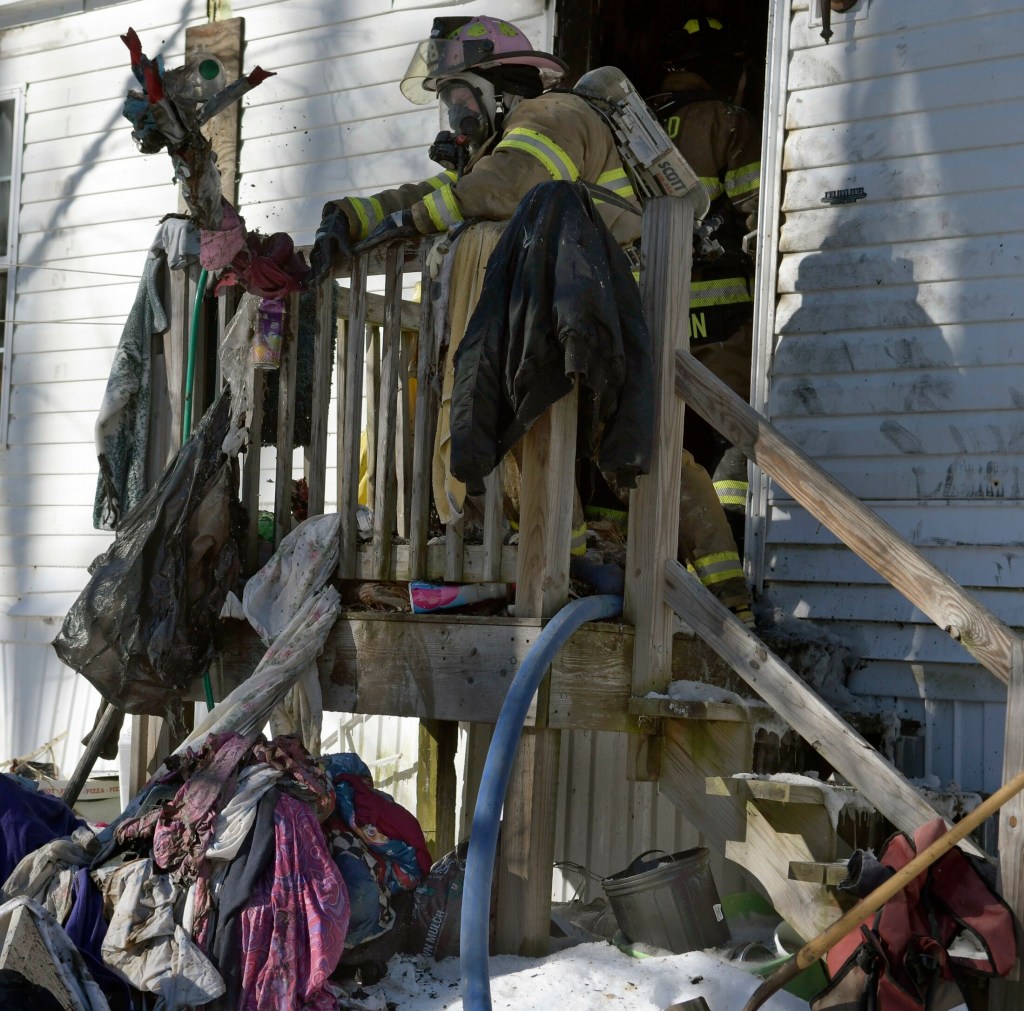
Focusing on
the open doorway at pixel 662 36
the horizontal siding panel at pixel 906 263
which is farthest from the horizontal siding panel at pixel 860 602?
the open doorway at pixel 662 36

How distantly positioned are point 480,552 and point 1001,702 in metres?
2.07

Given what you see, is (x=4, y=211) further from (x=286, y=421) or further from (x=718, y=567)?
(x=718, y=567)

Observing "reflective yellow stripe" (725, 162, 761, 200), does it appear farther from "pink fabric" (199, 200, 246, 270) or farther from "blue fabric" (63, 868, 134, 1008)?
"blue fabric" (63, 868, 134, 1008)

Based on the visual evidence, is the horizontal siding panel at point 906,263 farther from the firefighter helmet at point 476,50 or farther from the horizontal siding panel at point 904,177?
the firefighter helmet at point 476,50

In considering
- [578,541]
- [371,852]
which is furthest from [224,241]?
[371,852]

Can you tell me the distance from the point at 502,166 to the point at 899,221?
5.88 feet

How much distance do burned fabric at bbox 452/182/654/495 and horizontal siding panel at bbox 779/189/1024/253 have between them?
5.57 feet

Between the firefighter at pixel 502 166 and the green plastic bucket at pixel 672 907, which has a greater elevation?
the firefighter at pixel 502 166

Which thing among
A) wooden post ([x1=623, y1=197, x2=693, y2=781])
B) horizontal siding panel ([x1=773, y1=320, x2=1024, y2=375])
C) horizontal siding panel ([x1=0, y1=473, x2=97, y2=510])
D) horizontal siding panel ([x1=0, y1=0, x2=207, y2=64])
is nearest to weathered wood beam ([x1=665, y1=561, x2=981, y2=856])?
wooden post ([x1=623, y1=197, x2=693, y2=781])

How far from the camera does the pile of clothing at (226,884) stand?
3746 millimetres

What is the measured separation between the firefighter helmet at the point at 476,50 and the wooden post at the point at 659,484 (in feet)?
3.83

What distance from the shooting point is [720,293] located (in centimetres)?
620

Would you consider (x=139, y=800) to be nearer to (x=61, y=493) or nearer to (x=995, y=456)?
(x=995, y=456)

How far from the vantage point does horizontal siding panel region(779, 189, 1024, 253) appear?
511 cm
